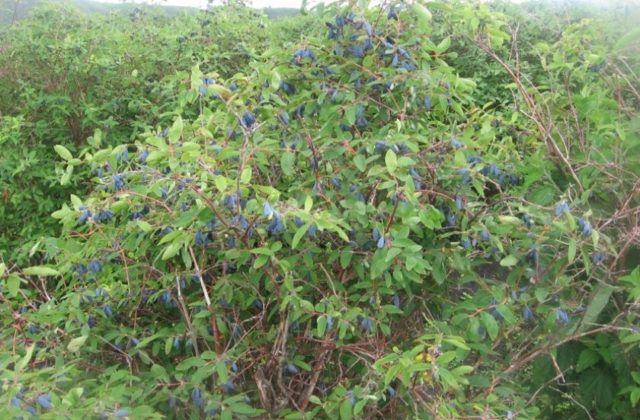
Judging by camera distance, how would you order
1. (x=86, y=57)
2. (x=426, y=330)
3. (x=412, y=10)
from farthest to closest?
(x=86, y=57)
(x=426, y=330)
(x=412, y=10)

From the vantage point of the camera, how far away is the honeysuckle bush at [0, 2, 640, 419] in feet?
7.10

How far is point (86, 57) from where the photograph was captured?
4.96 meters

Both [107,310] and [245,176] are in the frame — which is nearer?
[245,176]

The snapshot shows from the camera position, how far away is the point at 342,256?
7.43 ft

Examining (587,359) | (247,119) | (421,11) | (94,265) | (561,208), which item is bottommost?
(587,359)

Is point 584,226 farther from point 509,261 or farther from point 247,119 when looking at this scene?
point 247,119

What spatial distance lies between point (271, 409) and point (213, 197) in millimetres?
696

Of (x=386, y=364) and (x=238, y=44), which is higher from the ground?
(x=238, y=44)

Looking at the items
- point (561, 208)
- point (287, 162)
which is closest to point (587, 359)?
point (561, 208)

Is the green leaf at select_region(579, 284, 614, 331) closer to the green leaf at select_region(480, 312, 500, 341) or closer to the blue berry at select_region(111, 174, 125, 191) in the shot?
the green leaf at select_region(480, 312, 500, 341)

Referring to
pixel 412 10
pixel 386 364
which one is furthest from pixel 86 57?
pixel 386 364

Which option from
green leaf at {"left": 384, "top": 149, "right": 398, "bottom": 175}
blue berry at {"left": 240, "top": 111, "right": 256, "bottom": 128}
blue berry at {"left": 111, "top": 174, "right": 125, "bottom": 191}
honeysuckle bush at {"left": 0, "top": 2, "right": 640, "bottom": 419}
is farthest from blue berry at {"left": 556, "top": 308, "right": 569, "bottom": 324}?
blue berry at {"left": 111, "top": 174, "right": 125, "bottom": 191}

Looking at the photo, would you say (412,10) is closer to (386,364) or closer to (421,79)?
(421,79)

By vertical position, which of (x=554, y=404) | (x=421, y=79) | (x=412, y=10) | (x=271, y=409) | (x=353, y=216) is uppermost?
(x=412, y=10)
